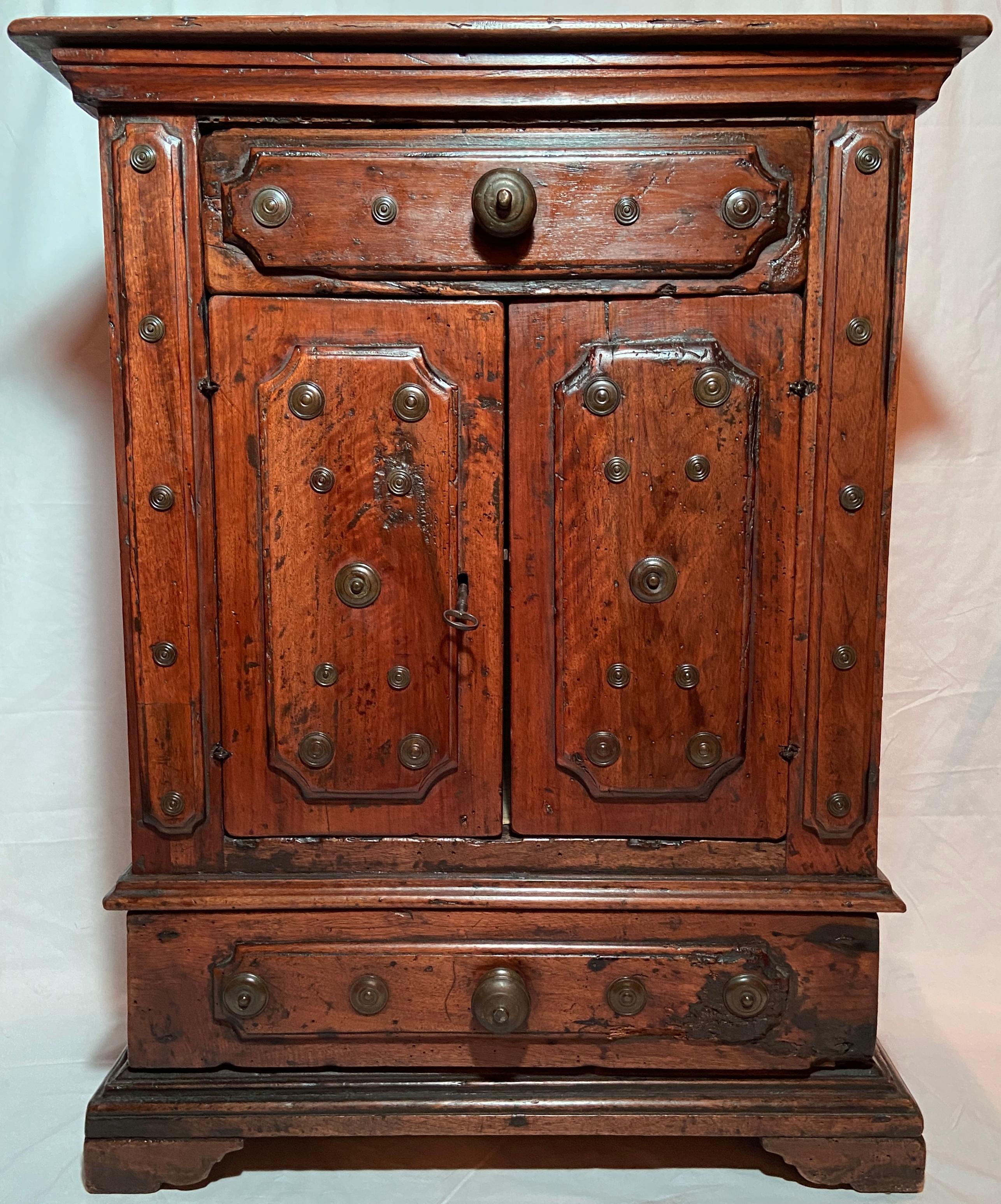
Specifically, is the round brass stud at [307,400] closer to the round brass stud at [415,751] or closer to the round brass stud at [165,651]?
the round brass stud at [165,651]

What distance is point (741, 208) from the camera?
5.65ft

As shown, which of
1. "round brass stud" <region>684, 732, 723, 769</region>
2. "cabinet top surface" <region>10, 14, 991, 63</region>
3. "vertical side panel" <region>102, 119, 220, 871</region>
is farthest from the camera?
"round brass stud" <region>684, 732, 723, 769</region>

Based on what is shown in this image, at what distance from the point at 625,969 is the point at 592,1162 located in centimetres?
42

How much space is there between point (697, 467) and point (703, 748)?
448mm

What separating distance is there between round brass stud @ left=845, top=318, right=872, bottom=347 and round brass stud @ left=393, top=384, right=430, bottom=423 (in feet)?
2.14

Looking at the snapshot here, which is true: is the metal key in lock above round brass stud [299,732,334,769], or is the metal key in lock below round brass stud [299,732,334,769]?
above

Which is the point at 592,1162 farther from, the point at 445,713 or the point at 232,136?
the point at 232,136

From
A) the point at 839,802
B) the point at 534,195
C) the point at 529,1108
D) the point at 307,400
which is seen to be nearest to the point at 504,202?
the point at 534,195

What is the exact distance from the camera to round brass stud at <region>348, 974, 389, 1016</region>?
73.5 inches

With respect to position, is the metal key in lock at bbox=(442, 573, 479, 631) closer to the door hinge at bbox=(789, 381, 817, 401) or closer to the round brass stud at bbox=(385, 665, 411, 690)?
Result: the round brass stud at bbox=(385, 665, 411, 690)

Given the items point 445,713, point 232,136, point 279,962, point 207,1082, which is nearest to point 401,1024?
point 279,962

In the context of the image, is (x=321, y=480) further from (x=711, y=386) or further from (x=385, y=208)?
(x=711, y=386)

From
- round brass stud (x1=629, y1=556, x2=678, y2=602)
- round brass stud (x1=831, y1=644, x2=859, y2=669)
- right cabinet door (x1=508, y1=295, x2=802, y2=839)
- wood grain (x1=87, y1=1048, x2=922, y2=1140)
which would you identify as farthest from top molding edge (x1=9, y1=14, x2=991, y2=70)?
wood grain (x1=87, y1=1048, x2=922, y2=1140)

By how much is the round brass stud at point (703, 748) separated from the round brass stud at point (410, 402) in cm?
67
